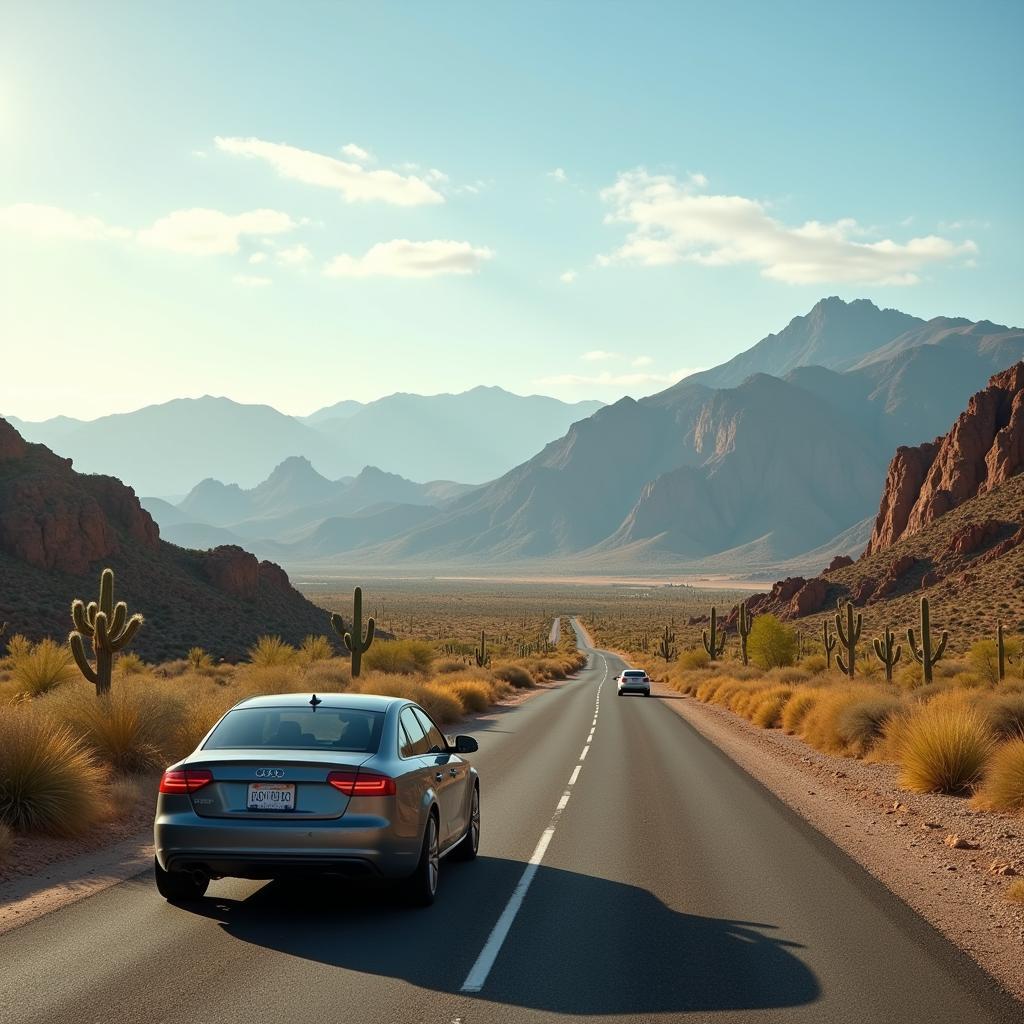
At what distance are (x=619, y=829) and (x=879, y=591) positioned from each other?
70.4 meters

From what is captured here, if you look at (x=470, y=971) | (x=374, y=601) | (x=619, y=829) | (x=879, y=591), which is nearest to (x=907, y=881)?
(x=619, y=829)

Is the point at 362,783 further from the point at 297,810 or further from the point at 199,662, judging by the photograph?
the point at 199,662

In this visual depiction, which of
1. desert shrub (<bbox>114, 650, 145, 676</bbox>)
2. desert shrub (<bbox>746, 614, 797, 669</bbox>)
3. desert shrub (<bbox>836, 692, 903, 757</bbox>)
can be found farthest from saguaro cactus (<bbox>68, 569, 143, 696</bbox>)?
desert shrub (<bbox>746, 614, 797, 669</bbox>)

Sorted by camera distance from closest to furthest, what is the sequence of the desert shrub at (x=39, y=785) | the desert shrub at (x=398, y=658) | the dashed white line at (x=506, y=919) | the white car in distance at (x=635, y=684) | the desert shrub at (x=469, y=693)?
the dashed white line at (x=506, y=919)
the desert shrub at (x=39, y=785)
the desert shrub at (x=469, y=693)
the desert shrub at (x=398, y=658)
the white car in distance at (x=635, y=684)

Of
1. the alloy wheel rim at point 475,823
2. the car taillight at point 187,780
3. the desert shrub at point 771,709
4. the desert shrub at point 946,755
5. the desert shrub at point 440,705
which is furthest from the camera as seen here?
the desert shrub at point 771,709

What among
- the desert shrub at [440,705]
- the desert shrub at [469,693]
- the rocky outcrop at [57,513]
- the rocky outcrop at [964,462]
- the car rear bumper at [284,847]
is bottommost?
the desert shrub at [469,693]

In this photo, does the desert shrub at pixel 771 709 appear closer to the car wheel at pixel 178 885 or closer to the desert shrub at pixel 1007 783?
the desert shrub at pixel 1007 783

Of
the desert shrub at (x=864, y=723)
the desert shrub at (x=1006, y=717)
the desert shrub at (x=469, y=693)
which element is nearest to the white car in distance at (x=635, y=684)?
the desert shrub at (x=469, y=693)

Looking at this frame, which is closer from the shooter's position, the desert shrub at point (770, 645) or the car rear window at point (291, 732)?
the car rear window at point (291, 732)

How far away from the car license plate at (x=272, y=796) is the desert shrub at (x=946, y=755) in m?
10.8

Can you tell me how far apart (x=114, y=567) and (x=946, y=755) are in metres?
46.4

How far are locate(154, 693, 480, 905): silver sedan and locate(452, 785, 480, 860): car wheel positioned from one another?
1652 millimetres

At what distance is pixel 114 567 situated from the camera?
55062mm

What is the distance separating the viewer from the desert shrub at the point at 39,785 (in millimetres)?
11784
